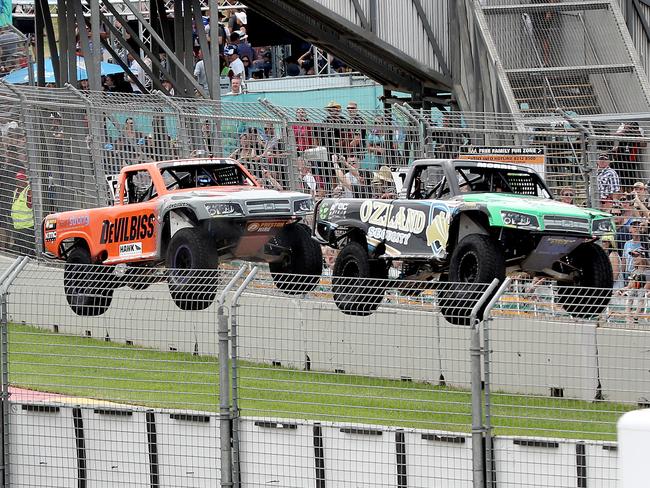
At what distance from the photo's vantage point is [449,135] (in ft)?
57.8

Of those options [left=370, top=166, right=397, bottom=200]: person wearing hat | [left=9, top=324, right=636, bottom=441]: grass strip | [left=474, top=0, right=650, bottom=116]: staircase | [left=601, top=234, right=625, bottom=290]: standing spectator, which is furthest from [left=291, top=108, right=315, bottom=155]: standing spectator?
[left=474, top=0, right=650, bottom=116]: staircase

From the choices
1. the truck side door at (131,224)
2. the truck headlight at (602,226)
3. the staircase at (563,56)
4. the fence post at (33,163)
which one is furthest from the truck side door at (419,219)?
the staircase at (563,56)

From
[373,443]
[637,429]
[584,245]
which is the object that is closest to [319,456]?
[373,443]

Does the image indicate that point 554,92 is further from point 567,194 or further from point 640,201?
point 640,201

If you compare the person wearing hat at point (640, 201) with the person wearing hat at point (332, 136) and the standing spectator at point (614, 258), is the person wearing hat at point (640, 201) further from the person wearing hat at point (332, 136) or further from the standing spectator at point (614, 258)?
the person wearing hat at point (332, 136)

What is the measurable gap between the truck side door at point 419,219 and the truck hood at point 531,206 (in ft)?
1.13

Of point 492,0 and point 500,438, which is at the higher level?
point 492,0

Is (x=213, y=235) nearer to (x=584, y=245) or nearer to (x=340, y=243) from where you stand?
(x=340, y=243)

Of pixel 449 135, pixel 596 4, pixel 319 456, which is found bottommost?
pixel 319 456

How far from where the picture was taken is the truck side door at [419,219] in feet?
47.0

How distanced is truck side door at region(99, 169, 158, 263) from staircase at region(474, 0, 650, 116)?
26.9ft

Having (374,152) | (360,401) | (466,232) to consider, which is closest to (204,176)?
(374,152)

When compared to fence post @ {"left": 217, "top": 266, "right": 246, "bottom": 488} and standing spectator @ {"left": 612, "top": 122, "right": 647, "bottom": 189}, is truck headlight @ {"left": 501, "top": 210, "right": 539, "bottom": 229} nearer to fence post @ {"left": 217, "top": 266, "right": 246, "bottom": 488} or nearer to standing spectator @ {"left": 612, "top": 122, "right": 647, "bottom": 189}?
standing spectator @ {"left": 612, "top": 122, "right": 647, "bottom": 189}

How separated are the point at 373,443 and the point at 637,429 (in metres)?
4.02
